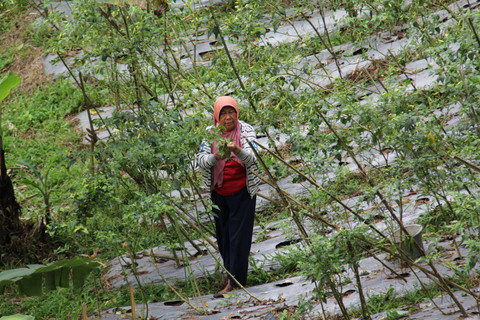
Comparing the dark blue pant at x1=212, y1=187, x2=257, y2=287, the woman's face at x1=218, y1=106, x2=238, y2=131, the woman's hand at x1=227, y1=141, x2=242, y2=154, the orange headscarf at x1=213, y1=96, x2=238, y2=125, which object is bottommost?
the dark blue pant at x1=212, y1=187, x2=257, y2=287

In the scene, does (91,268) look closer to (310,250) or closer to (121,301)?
(121,301)

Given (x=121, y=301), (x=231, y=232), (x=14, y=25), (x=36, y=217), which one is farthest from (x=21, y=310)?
(x=14, y=25)

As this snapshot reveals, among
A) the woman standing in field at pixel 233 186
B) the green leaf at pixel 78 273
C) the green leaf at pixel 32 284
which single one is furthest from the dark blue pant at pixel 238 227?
the green leaf at pixel 32 284

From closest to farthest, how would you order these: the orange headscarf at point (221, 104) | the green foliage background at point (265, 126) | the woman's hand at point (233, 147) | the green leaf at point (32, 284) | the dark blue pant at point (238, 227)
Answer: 1. the green foliage background at point (265, 126)
2. the green leaf at point (32, 284)
3. the woman's hand at point (233, 147)
4. the orange headscarf at point (221, 104)
5. the dark blue pant at point (238, 227)

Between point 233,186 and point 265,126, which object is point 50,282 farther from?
point 265,126

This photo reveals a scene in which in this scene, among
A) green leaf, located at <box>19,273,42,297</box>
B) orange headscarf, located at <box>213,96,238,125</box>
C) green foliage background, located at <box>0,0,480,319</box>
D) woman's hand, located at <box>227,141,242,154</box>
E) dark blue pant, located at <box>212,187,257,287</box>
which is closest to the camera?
green foliage background, located at <box>0,0,480,319</box>

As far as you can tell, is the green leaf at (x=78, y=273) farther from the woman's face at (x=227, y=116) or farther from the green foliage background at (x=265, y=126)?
the woman's face at (x=227, y=116)

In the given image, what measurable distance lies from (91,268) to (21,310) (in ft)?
6.13

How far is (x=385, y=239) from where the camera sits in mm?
3648

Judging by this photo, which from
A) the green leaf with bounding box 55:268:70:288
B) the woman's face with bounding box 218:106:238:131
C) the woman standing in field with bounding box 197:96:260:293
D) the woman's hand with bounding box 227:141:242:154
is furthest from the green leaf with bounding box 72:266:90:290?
the woman's face with bounding box 218:106:238:131

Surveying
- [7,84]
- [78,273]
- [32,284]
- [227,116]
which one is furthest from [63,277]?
[227,116]

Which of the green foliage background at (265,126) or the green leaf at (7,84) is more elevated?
the green leaf at (7,84)

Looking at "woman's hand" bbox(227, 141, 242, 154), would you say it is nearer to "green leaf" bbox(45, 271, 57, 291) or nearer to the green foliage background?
the green foliage background

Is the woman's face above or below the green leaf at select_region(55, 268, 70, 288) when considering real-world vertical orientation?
above
